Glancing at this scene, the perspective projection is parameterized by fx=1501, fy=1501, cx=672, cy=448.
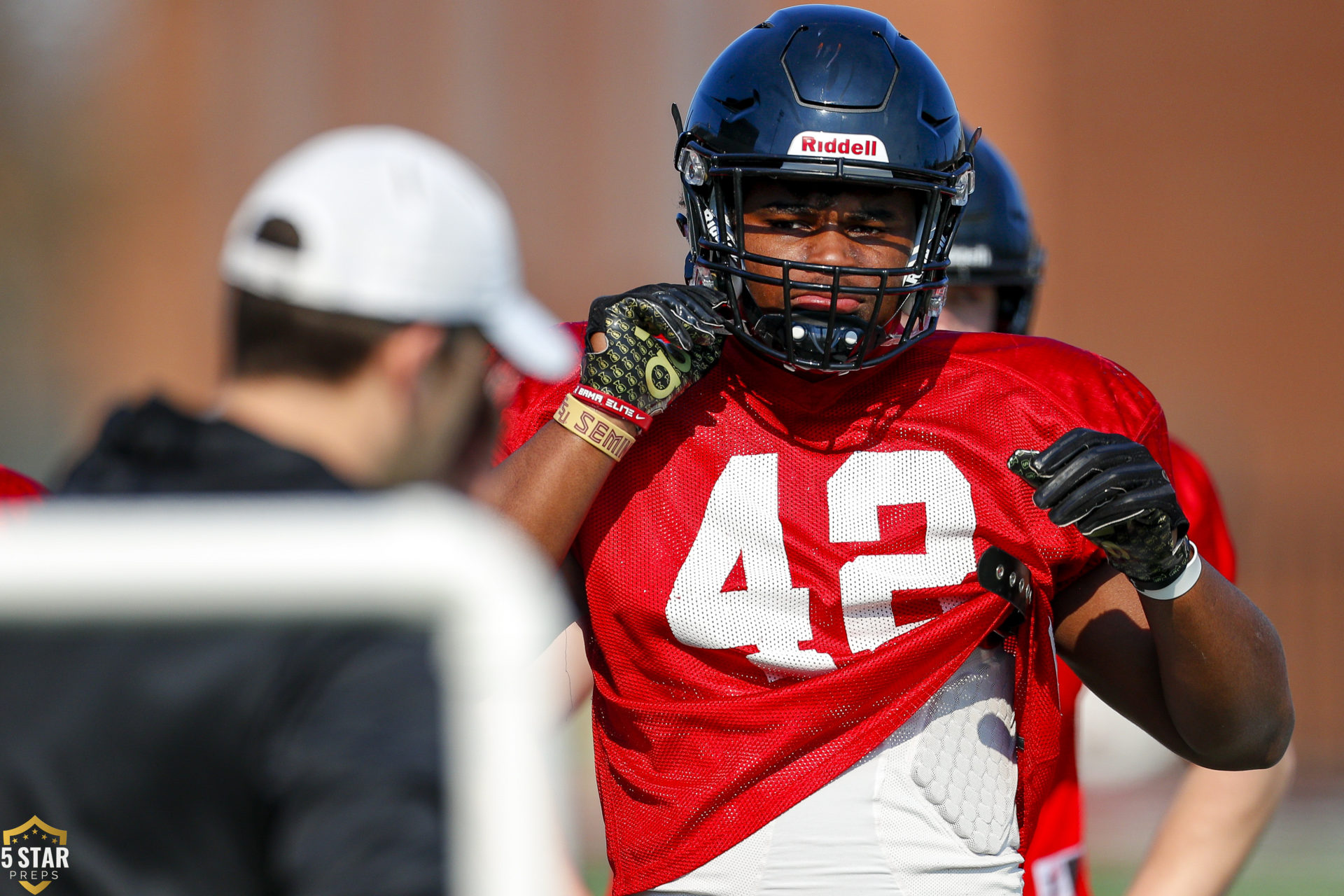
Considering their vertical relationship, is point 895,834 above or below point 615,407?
below

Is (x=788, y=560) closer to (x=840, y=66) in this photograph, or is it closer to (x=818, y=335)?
(x=818, y=335)

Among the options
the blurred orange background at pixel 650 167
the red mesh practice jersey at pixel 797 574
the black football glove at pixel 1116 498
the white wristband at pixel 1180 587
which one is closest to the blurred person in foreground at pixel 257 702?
the red mesh practice jersey at pixel 797 574

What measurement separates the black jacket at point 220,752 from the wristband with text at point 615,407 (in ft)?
2.42

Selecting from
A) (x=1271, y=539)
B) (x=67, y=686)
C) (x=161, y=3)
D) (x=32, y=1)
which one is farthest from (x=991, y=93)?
(x=67, y=686)

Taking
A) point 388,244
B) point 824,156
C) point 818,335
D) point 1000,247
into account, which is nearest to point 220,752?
point 388,244

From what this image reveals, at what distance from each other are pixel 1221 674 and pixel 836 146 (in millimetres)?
872

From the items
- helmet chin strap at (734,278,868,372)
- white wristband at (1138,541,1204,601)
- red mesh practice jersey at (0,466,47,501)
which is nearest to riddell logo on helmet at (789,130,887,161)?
helmet chin strap at (734,278,868,372)

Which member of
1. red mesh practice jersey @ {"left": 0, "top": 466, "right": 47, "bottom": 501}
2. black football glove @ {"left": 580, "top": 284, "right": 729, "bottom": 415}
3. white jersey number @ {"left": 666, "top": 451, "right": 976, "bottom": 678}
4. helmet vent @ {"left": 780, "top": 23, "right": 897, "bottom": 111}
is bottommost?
red mesh practice jersey @ {"left": 0, "top": 466, "right": 47, "bottom": 501}

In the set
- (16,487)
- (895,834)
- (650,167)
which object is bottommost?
(650,167)

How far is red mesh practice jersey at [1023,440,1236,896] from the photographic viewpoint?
2680mm

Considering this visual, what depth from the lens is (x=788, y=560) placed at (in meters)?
2.01

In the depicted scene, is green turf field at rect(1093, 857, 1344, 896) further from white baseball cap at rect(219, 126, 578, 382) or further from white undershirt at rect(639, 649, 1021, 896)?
white baseball cap at rect(219, 126, 578, 382)

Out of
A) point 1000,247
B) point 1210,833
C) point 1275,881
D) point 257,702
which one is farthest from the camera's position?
point 1275,881

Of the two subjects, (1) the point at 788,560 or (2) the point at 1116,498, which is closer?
(2) the point at 1116,498
